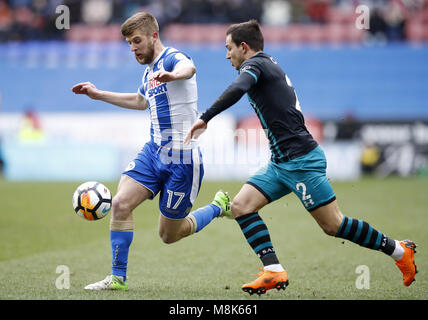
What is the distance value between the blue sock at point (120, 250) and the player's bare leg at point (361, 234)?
1.73 m

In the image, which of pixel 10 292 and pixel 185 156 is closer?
pixel 10 292

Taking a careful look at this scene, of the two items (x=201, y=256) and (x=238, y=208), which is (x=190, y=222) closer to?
(x=238, y=208)

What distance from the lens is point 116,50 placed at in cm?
2730

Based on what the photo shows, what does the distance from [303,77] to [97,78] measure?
28.5 ft

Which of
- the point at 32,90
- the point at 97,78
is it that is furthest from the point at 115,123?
the point at 32,90

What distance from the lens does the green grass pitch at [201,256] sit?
5660mm

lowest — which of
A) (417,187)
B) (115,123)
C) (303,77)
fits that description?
(417,187)

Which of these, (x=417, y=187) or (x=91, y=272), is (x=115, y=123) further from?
(x=91, y=272)

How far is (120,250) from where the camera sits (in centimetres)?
579

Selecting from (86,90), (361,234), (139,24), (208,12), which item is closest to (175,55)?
(139,24)

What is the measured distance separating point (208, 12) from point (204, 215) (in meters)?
21.2

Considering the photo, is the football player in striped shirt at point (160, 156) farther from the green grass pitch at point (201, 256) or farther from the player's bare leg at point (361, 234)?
the player's bare leg at point (361, 234)

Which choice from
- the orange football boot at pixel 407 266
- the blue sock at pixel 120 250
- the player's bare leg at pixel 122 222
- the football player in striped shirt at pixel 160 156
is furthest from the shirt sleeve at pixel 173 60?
the orange football boot at pixel 407 266

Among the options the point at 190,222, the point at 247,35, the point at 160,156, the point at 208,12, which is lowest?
the point at 190,222
